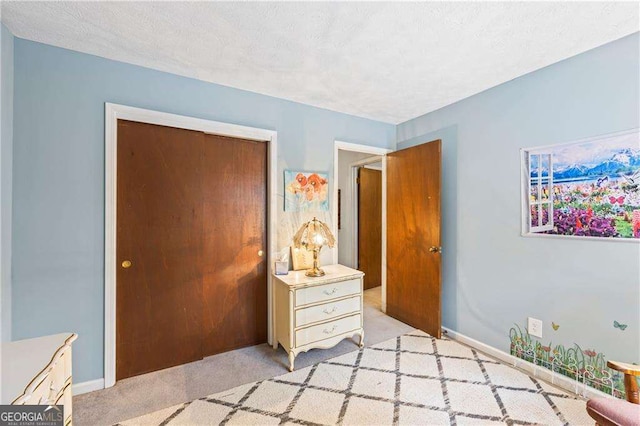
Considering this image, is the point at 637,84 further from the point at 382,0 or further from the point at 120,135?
the point at 120,135

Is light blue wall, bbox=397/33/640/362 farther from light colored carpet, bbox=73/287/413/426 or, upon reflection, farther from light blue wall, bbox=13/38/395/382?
light blue wall, bbox=13/38/395/382

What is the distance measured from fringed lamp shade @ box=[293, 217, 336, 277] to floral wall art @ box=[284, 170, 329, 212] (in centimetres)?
23

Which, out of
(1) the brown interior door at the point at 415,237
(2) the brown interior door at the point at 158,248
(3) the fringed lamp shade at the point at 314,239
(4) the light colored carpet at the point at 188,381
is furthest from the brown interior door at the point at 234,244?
(1) the brown interior door at the point at 415,237

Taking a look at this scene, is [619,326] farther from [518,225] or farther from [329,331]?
[329,331]

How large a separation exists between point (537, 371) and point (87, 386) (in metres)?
3.36

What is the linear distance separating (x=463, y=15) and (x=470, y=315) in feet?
8.08

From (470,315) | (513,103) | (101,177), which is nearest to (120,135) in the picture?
(101,177)

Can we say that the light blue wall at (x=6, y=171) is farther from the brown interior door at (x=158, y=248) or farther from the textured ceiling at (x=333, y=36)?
the brown interior door at (x=158, y=248)

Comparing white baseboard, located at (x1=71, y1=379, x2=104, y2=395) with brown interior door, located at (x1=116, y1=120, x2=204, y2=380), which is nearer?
white baseboard, located at (x1=71, y1=379, x2=104, y2=395)

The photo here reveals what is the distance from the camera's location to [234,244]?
8.46 ft

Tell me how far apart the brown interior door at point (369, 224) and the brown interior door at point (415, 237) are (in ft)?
3.24

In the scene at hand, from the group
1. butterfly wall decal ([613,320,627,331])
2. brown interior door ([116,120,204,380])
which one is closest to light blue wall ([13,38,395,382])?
brown interior door ([116,120,204,380])

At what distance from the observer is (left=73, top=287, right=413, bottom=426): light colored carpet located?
5.89 feet

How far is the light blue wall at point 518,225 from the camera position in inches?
70.4
